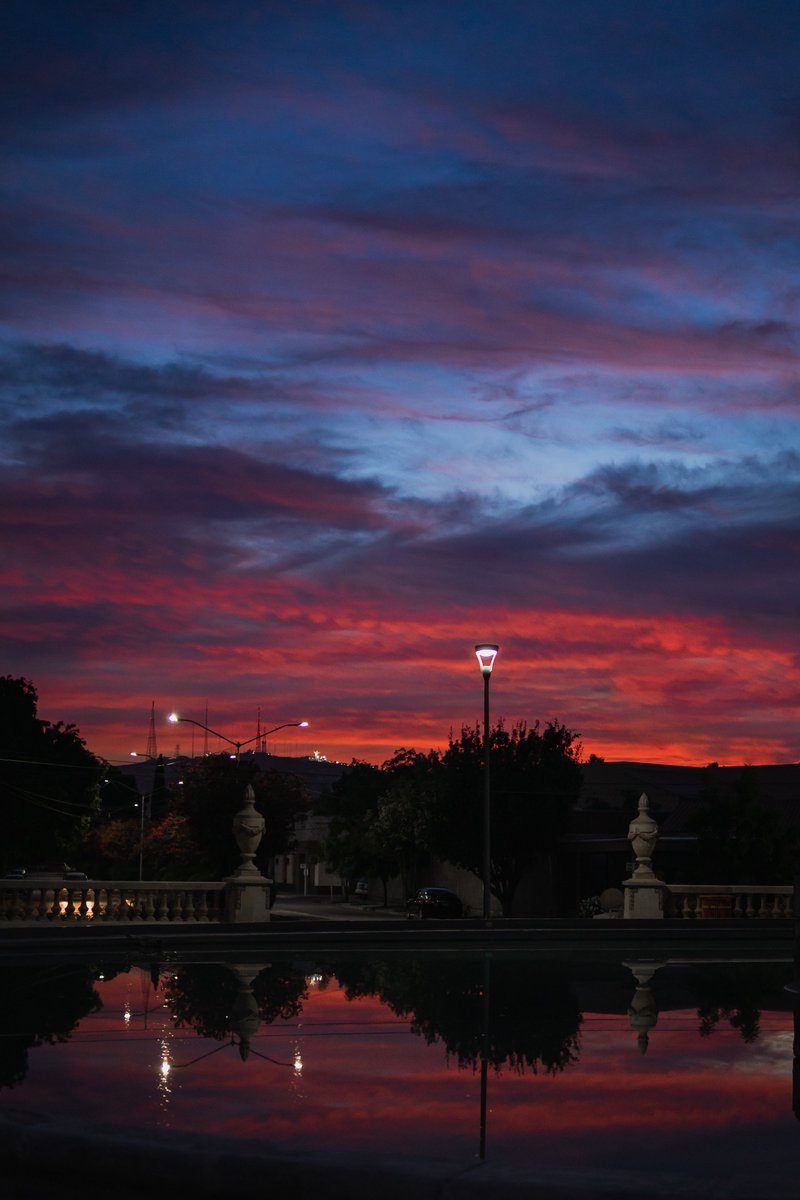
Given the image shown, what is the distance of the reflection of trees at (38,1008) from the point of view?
422 inches

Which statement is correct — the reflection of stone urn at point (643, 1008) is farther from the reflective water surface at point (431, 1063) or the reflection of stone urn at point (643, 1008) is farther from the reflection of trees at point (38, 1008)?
the reflection of trees at point (38, 1008)

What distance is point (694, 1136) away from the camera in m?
7.79

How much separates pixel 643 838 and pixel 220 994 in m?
17.1

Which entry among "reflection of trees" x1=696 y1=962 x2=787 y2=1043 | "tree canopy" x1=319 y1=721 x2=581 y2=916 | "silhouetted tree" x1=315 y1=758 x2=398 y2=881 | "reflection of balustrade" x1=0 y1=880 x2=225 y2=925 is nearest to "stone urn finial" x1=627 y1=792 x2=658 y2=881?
"reflection of trees" x1=696 y1=962 x2=787 y2=1043

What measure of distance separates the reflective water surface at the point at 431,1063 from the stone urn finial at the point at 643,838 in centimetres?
1257

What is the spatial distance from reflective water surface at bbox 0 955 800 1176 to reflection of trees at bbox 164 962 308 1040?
0.13 ft

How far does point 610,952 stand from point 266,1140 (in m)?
17.5

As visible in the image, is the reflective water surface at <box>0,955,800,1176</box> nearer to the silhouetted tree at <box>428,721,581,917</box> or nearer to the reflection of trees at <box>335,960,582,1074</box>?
the reflection of trees at <box>335,960,582,1074</box>

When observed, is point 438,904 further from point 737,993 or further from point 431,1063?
point 431,1063

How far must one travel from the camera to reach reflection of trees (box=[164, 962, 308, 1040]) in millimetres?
12820

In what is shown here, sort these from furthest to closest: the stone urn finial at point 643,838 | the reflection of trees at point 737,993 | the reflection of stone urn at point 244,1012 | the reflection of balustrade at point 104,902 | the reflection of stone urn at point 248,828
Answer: the stone urn finial at point 643,838 < the reflection of stone urn at point 248,828 < the reflection of balustrade at point 104,902 < the reflection of trees at point 737,993 < the reflection of stone urn at point 244,1012

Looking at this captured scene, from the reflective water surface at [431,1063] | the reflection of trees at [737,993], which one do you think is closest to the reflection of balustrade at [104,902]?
the reflective water surface at [431,1063]

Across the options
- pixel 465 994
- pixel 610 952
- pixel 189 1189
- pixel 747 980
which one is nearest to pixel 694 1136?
pixel 189 1189

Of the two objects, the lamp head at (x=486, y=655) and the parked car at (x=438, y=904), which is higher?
the lamp head at (x=486, y=655)
